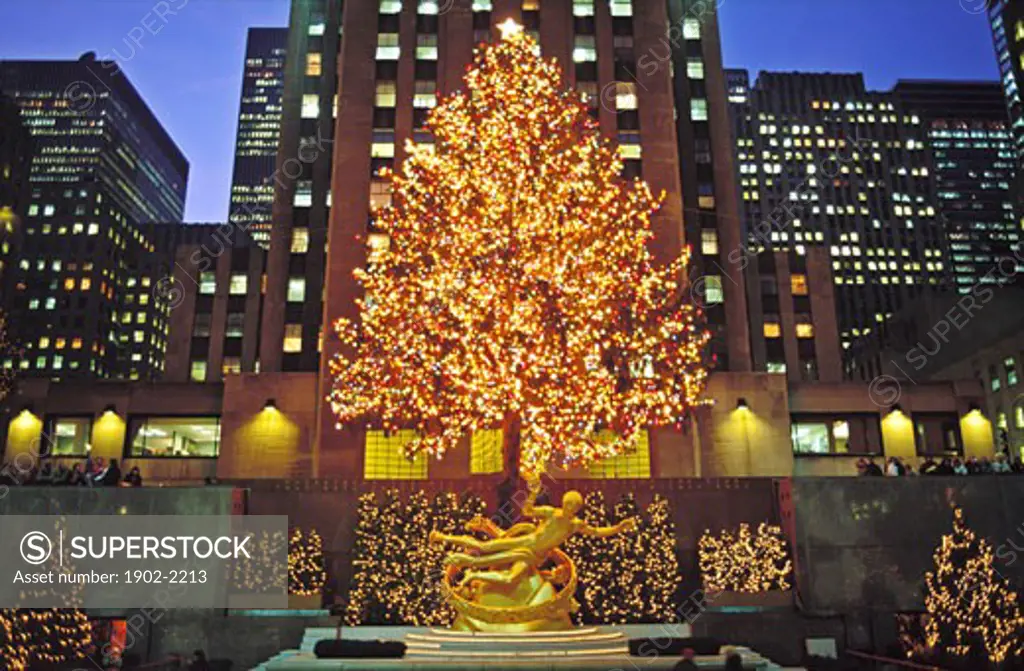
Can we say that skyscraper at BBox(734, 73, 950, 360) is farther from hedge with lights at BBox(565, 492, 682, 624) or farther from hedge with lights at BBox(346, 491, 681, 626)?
hedge with lights at BBox(346, 491, 681, 626)

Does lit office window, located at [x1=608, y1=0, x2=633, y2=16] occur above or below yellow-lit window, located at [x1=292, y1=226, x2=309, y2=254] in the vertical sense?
above

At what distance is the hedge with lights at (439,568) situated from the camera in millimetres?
22688

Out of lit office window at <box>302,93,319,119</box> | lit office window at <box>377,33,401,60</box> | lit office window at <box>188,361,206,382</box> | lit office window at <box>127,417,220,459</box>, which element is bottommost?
lit office window at <box>127,417,220,459</box>

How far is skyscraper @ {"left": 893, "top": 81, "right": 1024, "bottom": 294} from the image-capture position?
178750 millimetres

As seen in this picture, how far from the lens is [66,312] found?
137250 millimetres

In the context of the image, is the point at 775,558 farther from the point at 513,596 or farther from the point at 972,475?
the point at 513,596

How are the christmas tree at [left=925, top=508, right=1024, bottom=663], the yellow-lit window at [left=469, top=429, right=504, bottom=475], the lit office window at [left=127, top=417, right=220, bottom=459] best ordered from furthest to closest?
the lit office window at [left=127, top=417, right=220, bottom=459]
the yellow-lit window at [left=469, top=429, right=504, bottom=475]
the christmas tree at [left=925, top=508, right=1024, bottom=663]

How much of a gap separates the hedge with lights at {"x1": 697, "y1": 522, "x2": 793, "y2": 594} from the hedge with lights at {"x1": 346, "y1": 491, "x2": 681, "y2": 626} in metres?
0.98

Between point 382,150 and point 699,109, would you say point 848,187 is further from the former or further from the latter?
point 382,150

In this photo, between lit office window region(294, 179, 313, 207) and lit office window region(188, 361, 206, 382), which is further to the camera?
lit office window region(188, 361, 206, 382)

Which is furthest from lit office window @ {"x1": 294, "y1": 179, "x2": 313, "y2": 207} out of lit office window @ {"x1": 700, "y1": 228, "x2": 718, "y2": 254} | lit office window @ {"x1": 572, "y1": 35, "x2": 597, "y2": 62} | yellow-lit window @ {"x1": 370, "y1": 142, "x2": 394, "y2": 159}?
lit office window @ {"x1": 700, "y1": 228, "x2": 718, "y2": 254}

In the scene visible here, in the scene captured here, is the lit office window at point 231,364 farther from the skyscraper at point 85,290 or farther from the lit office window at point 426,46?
the skyscraper at point 85,290

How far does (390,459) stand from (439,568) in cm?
1574

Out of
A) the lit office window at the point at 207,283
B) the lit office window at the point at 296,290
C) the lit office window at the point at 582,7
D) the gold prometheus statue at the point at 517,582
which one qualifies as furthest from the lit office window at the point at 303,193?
the gold prometheus statue at the point at 517,582
